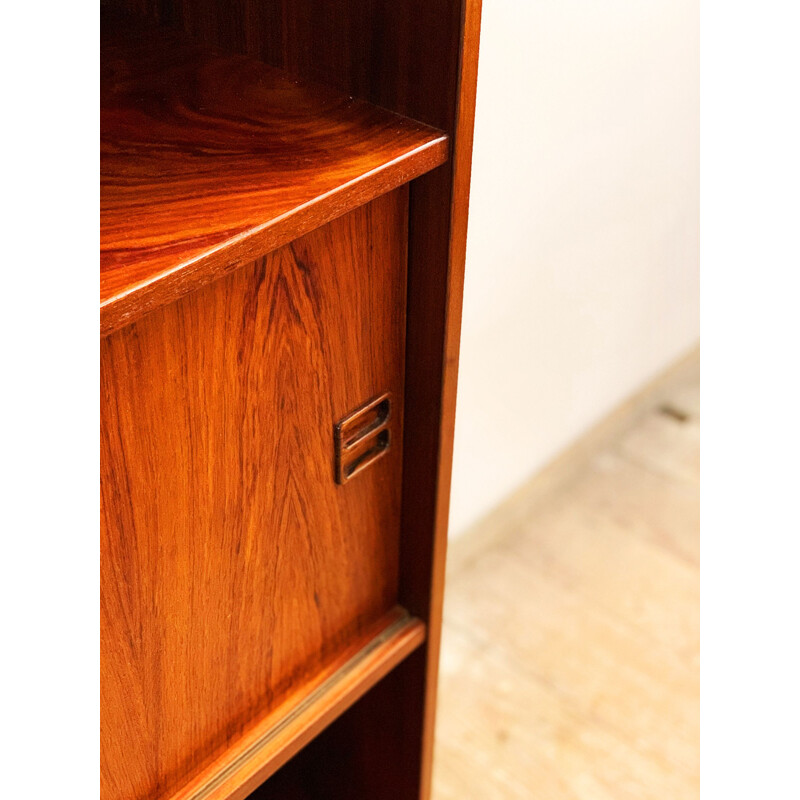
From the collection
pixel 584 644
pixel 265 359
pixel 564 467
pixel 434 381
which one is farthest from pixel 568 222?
pixel 265 359

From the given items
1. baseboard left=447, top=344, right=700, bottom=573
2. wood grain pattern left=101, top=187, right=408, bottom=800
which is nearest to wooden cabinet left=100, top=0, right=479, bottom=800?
wood grain pattern left=101, top=187, right=408, bottom=800

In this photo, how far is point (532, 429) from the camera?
5.24 feet

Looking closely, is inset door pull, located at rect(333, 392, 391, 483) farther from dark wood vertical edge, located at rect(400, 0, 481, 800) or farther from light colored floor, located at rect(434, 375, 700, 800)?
light colored floor, located at rect(434, 375, 700, 800)

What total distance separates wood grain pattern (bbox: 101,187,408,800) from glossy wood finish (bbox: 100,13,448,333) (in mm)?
40

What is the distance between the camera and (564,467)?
1697 millimetres

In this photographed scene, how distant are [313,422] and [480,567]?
91cm

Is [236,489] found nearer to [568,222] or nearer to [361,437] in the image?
[361,437]

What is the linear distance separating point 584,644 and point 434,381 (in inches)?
31.3

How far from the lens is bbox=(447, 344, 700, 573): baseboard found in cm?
157

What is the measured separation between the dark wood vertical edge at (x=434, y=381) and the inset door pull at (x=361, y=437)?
0.9 inches

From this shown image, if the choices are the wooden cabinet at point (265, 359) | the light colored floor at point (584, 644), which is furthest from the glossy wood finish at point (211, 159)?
the light colored floor at point (584, 644)

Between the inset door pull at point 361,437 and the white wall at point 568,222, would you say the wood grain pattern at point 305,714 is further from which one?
the white wall at point 568,222
